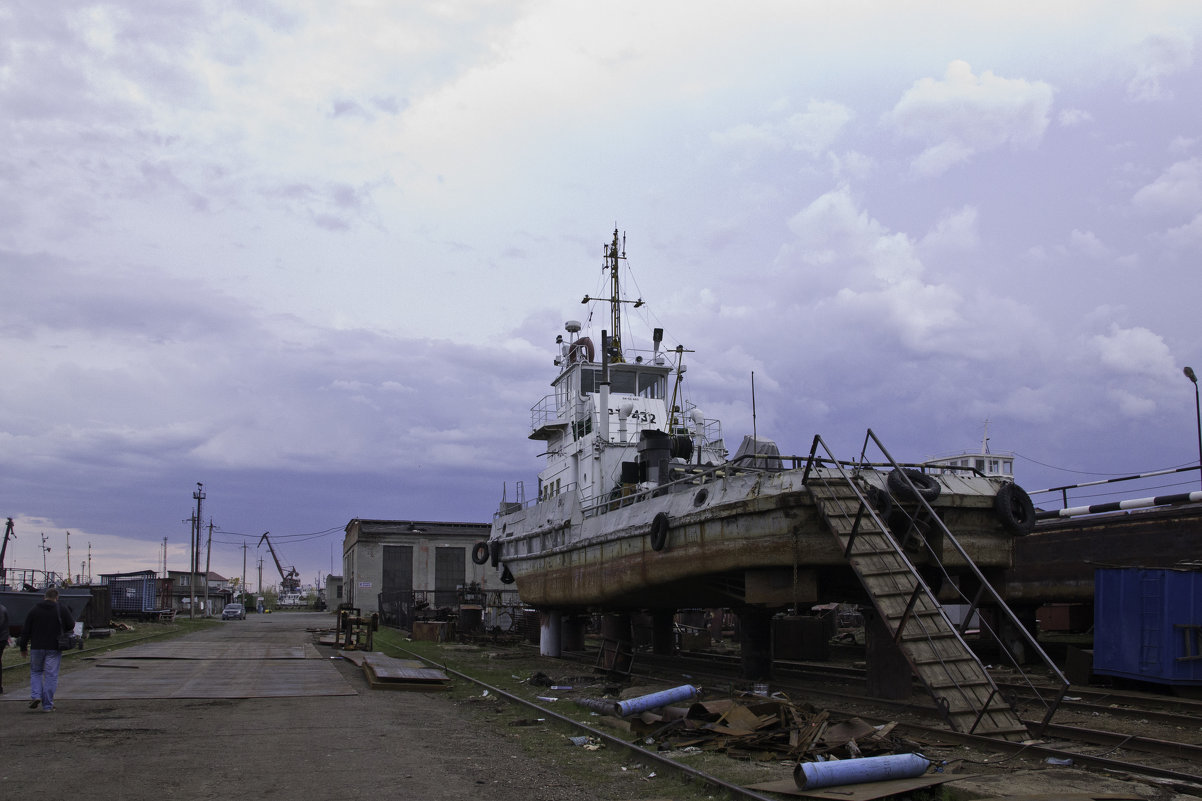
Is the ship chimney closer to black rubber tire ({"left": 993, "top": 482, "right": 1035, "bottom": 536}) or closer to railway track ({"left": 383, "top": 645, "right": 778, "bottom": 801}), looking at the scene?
railway track ({"left": 383, "top": 645, "right": 778, "bottom": 801})

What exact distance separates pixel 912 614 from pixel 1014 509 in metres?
4.53

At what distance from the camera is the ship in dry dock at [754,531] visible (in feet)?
36.9

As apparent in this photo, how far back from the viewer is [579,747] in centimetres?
972

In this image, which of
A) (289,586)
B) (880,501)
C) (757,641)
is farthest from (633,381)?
(289,586)

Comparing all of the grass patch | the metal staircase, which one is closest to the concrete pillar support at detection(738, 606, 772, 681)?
the grass patch

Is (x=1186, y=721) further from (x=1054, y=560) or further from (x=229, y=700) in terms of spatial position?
(x=229, y=700)

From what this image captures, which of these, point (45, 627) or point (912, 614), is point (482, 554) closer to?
point (45, 627)

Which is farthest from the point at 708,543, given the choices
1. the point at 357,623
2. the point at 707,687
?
the point at 357,623

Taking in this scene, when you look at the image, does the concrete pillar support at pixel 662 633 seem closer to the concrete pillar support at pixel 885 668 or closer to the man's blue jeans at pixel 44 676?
the concrete pillar support at pixel 885 668

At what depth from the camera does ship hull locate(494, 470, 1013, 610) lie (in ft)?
42.2

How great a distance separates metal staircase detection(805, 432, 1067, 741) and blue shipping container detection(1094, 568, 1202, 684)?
9.76ft

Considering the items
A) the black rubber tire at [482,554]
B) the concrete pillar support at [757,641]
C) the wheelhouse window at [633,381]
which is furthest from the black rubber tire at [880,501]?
the black rubber tire at [482,554]

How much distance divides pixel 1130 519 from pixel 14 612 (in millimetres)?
27428

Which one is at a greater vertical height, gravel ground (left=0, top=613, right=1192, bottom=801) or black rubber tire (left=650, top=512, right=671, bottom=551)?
black rubber tire (left=650, top=512, right=671, bottom=551)
